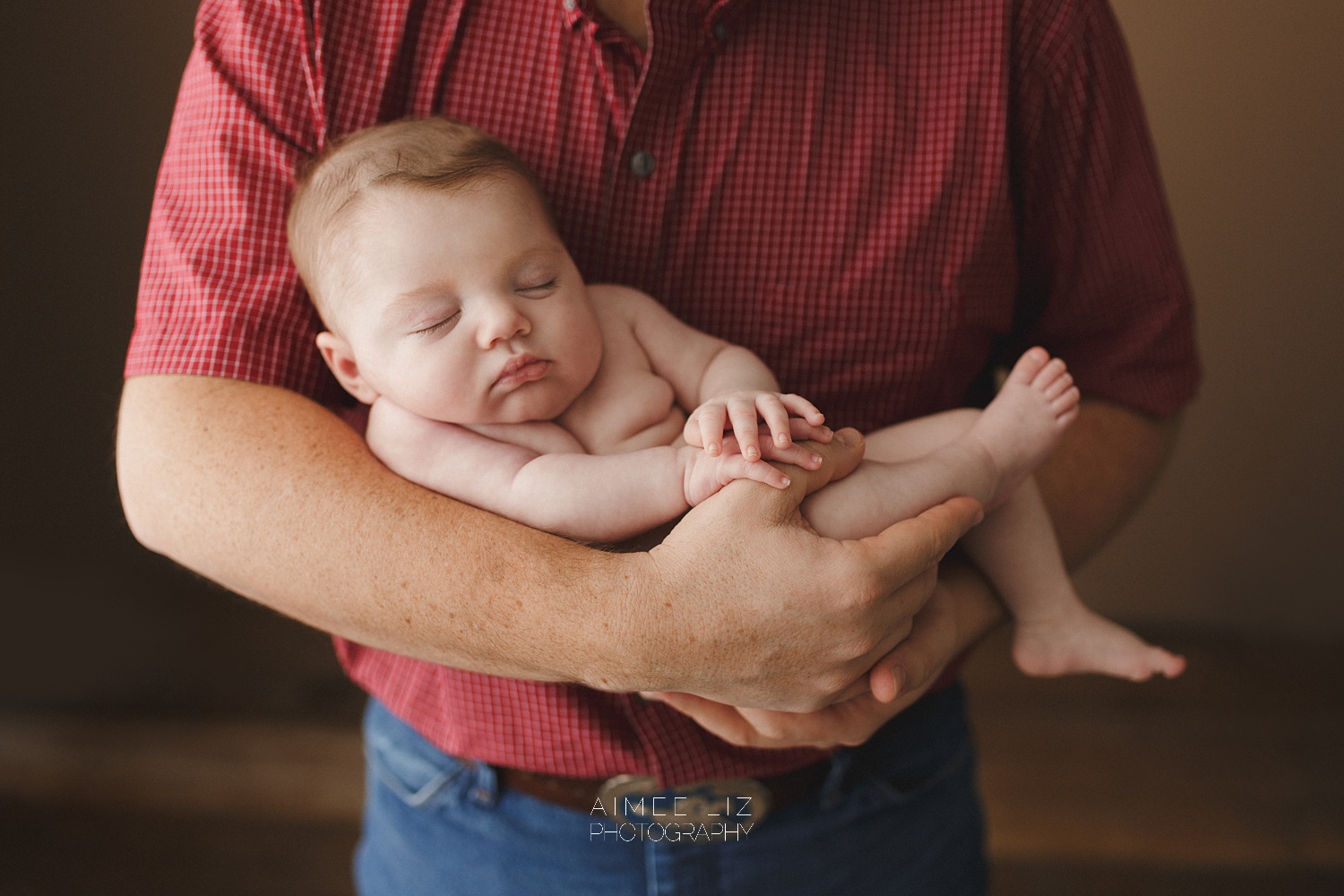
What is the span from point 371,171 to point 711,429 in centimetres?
45

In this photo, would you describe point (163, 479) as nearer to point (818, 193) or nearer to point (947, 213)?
point (818, 193)

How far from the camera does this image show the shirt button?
1.13 metres

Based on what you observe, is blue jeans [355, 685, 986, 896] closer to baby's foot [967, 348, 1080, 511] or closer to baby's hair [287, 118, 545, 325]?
baby's foot [967, 348, 1080, 511]

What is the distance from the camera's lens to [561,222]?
3.83 ft

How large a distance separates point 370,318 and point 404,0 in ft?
1.21

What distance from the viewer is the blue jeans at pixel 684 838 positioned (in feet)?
4.06

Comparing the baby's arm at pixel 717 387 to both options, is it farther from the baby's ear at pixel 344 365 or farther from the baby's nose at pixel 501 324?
the baby's ear at pixel 344 365

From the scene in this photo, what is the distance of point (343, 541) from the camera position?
99cm

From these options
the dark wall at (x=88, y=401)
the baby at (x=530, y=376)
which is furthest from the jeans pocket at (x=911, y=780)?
the dark wall at (x=88, y=401)

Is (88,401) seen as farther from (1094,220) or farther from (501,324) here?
(1094,220)

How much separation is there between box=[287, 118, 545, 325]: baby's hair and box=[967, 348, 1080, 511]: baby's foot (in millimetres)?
601

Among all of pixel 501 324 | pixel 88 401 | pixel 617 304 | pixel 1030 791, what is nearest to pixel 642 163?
pixel 617 304

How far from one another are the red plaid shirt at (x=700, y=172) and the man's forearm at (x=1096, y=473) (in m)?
0.20

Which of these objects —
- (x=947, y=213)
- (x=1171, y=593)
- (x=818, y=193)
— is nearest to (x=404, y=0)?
(x=818, y=193)
